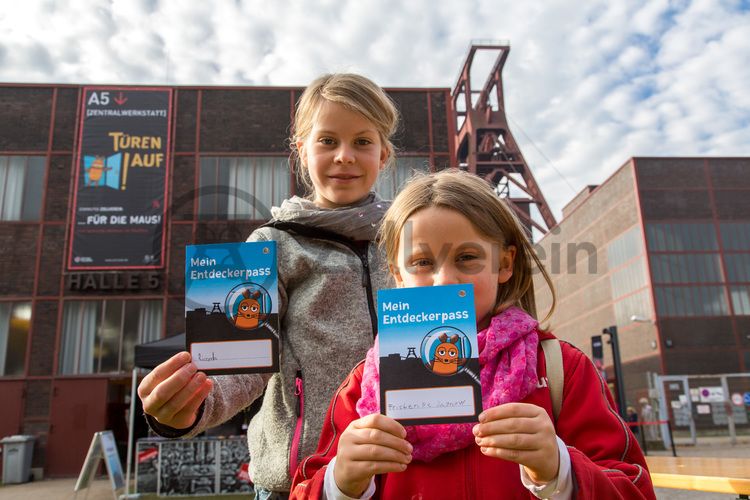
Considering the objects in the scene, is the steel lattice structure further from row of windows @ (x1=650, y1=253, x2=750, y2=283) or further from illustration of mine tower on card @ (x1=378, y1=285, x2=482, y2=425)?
illustration of mine tower on card @ (x1=378, y1=285, x2=482, y2=425)

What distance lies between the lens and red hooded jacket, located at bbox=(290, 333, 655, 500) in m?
1.13

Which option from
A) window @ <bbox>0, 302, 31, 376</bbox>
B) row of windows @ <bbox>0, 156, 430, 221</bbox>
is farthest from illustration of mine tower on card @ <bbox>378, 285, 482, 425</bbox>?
window @ <bbox>0, 302, 31, 376</bbox>

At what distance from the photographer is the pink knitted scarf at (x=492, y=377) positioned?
1190mm

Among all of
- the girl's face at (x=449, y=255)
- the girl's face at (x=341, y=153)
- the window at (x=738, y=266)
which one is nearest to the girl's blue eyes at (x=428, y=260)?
the girl's face at (x=449, y=255)

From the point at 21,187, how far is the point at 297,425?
50.7ft

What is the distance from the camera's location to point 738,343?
2742 cm

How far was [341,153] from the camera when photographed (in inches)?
66.7

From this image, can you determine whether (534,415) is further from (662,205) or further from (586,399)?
(662,205)

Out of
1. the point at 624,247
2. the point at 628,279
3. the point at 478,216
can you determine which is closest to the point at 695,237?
the point at 624,247

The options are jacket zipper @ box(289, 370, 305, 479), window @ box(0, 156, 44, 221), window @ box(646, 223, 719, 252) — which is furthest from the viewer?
window @ box(646, 223, 719, 252)

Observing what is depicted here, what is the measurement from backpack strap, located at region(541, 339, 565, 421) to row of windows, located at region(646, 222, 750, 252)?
30.8 m

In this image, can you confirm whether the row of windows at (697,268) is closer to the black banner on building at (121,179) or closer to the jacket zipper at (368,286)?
the black banner on building at (121,179)

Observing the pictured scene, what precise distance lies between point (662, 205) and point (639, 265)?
3284 millimetres

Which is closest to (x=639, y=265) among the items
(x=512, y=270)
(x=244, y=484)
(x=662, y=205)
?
(x=662, y=205)
